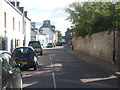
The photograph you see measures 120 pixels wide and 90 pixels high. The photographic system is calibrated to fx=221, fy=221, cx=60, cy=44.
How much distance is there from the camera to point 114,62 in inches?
595

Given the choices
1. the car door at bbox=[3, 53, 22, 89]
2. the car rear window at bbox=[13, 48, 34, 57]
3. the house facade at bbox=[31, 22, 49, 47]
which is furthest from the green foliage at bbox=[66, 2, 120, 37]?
the house facade at bbox=[31, 22, 49, 47]

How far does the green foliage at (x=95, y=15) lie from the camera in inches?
655

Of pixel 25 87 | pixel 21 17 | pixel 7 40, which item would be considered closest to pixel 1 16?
pixel 7 40

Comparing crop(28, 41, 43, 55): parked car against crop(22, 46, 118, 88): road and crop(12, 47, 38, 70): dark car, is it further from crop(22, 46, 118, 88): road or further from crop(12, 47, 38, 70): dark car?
crop(22, 46, 118, 88): road

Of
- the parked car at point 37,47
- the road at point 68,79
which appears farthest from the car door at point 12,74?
the parked car at point 37,47

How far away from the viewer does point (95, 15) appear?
64.1 feet

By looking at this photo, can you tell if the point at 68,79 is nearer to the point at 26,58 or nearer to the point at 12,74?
the point at 26,58

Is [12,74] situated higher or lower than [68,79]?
higher

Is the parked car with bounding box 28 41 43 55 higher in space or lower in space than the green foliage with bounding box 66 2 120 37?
lower

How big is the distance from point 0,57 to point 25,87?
346cm

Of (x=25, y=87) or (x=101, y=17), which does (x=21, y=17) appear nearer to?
(x=101, y=17)

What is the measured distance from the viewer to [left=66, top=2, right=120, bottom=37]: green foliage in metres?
16.6

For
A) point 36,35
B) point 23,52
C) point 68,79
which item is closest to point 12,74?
point 68,79

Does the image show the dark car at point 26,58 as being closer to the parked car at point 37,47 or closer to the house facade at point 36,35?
the parked car at point 37,47
